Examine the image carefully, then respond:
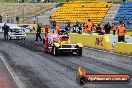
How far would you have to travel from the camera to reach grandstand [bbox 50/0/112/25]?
6619 centimetres

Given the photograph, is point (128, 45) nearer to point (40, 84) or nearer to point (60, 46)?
point (60, 46)

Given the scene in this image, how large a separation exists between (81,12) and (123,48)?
4281cm

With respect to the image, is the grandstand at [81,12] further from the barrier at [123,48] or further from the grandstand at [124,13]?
the barrier at [123,48]

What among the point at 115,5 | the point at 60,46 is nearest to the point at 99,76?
the point at 60,46

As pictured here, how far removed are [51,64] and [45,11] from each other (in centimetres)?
5638

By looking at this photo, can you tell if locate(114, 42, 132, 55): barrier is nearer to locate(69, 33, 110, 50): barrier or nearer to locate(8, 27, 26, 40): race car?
locate(69, 33, 110, 50): barrier

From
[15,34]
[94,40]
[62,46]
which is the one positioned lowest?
[15,34]

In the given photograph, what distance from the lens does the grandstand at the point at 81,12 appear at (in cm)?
6619

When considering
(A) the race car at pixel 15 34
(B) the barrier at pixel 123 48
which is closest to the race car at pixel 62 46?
(B) the barrier at pixel 123 48

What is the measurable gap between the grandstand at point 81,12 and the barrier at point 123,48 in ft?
118

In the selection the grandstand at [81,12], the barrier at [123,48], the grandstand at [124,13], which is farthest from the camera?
the grandstand at [81,12]

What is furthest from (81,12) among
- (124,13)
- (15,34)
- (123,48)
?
(123,48)

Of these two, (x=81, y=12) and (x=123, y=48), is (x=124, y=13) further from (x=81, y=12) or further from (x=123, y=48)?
(x=123, y=48)

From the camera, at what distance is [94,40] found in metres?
32.2
